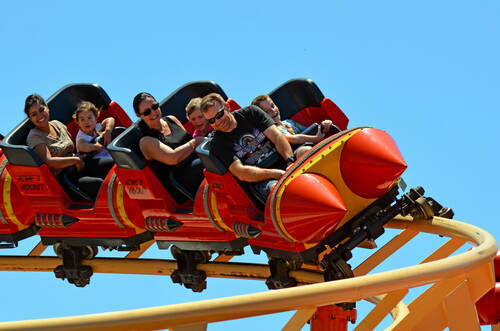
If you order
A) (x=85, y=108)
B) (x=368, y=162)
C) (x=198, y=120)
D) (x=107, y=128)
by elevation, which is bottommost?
(x=368, y=162)

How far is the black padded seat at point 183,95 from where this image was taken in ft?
22.0

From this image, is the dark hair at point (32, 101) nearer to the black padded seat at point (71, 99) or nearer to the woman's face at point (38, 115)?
the woman's face at point (38, 115)

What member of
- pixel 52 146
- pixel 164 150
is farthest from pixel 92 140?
pixel 164 150

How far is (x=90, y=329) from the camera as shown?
10.1 ft

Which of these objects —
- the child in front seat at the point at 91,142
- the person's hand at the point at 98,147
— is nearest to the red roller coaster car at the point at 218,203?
the child in front seat at the point at 91,142

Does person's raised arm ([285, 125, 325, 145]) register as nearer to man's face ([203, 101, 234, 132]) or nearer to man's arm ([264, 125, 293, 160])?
man's arm ([264, 125, 293, 160])

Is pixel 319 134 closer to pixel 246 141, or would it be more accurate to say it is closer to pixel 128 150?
pixel 246 141

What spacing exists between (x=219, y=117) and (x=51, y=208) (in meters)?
1.69

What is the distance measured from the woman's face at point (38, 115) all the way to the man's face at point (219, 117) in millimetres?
1530

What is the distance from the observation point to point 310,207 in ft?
16.2

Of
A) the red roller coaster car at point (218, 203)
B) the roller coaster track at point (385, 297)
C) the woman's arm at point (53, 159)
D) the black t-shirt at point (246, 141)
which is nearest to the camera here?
the roller coaster track at point (385, 297)

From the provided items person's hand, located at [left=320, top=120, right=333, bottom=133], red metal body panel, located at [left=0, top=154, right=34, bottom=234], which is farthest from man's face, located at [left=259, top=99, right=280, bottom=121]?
red metal body panel, located at [left=0, top=154, right=34, bottom=234]

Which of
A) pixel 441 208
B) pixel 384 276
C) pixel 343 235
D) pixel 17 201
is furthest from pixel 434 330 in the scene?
pixel 17 201

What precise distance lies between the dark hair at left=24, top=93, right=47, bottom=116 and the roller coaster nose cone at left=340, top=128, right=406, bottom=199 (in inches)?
94.1
